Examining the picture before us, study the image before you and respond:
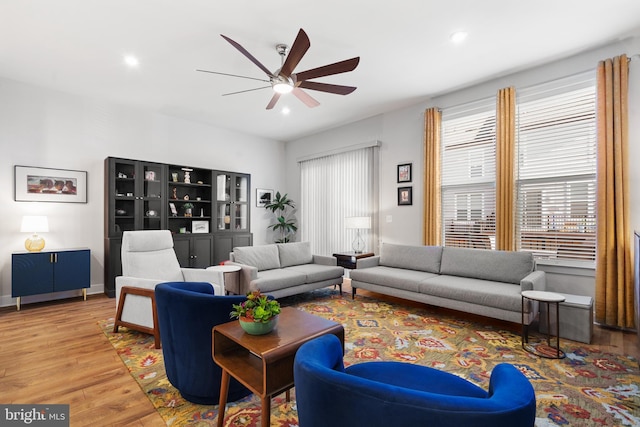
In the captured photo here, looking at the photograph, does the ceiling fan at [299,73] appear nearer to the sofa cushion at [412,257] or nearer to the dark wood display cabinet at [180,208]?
the sofa cushion at [412,257]

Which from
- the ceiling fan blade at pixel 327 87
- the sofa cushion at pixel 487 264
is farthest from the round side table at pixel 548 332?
the ceiling fan blade at pixel 327 87

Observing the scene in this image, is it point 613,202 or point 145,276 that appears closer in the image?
point 613,202

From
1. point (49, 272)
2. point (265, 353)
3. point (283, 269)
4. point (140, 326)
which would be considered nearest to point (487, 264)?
point (283, 269)

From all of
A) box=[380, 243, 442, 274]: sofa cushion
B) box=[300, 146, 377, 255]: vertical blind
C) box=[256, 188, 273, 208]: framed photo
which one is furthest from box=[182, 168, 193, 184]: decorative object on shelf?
box=[380, 243, 442, 274]: sofa cushion

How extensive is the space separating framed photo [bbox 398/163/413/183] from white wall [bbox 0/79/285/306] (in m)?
3.64

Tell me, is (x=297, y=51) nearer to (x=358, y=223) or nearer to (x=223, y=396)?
(x=223, y=396)

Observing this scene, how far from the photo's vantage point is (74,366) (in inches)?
98.4

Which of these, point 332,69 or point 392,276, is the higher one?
point 332,69

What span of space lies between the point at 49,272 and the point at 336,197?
465 centimetres

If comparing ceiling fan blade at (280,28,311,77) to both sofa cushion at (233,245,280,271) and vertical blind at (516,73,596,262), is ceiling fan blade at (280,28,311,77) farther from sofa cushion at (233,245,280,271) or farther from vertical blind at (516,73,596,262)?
vertical blind at (516,73,596,262)

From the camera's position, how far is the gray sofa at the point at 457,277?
3.19 metres

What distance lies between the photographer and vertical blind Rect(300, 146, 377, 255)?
574cm

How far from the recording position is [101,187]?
16.1 feet

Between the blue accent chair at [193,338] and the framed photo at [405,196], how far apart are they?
3.83m
